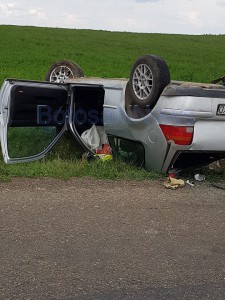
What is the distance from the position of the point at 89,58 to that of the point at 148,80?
49.8 ft

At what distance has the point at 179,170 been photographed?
17.9 feet

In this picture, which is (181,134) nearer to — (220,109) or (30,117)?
(220,109)

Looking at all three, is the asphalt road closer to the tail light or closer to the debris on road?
the debris on road

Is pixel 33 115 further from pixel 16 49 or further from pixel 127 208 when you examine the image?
pixel 16 49

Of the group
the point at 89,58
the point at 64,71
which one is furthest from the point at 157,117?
the point at 89,58

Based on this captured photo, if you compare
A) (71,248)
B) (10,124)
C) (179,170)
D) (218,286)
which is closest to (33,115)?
(10,124)

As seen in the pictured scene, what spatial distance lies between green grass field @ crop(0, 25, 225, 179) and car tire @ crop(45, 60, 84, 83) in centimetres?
127

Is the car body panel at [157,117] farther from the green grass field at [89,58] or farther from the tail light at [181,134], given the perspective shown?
the green grass field at [89,58]

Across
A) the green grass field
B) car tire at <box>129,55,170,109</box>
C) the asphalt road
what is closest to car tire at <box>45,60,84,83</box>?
the green grass field

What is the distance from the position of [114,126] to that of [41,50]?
17446 mm

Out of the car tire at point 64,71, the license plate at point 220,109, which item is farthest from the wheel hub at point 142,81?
the car tire at point 64,71

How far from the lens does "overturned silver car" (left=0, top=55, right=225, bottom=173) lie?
16.4 ft

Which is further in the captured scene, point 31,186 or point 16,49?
point 16,49

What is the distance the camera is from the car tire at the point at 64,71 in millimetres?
7199
